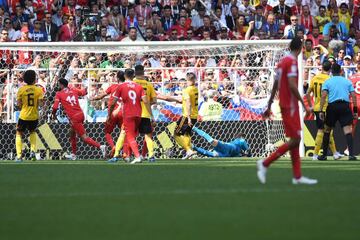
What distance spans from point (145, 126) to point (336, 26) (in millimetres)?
11507

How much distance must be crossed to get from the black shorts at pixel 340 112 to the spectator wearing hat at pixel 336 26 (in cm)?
1013

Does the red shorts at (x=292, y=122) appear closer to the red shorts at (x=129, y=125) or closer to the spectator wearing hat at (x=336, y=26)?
the red shorts at (x=129, y=125)

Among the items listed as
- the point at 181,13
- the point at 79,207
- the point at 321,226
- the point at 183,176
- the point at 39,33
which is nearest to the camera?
the point at 321,226

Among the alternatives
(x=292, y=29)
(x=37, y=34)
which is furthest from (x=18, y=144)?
(x=292, y=29)

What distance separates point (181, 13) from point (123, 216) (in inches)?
849

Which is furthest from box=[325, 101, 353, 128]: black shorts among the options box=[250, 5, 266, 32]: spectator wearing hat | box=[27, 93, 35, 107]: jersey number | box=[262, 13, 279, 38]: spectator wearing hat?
box=[250, 5, 266, 32]: spectator wearing hat

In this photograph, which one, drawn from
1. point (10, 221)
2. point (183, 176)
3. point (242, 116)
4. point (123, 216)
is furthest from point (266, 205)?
point (242, 116)

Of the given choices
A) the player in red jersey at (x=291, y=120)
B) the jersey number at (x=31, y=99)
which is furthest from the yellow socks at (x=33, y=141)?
the player in red jersey at (x=291, y=120)

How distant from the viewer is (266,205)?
1084 centimetres

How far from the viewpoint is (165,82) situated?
2706cm

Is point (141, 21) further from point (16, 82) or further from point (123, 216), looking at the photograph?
point (123, 216)

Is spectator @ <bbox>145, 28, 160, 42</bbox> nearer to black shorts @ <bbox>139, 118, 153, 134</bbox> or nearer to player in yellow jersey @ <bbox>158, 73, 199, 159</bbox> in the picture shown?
player in yellow jersey @ <bbox>158, 73, 199, 159</bbox>

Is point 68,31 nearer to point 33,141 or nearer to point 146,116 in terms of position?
point 33,141

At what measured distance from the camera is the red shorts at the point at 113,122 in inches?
956
